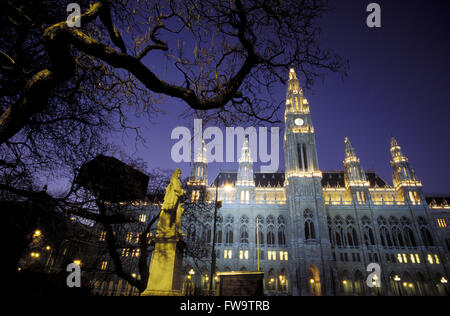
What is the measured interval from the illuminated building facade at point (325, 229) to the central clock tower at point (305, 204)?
0.17m

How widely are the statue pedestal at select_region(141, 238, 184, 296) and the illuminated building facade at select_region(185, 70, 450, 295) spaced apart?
3058cm

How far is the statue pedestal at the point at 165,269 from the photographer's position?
6.89 m

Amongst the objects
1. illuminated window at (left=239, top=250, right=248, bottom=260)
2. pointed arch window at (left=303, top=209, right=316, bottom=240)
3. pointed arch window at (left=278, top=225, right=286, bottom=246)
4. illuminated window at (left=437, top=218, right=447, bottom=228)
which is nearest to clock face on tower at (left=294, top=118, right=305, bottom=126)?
pointed arch window at (left=303, top=209, right=316, bottom=240)

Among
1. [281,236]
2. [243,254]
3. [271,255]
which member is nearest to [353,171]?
[281,236]

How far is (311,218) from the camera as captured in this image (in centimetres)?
4309

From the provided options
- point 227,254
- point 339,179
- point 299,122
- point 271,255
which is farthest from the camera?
point 339,179

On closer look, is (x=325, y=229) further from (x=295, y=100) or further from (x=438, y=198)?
(x=438, y=198)

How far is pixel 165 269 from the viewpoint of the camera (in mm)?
7074

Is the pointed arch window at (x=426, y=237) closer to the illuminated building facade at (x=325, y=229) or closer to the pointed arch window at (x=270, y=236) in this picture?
the illuminated building facade at (x=325, y=229)

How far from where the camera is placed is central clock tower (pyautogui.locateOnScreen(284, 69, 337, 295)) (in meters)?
38.4

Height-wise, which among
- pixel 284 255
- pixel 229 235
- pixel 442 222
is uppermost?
pixel 442 222

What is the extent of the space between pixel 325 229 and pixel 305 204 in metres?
5.82

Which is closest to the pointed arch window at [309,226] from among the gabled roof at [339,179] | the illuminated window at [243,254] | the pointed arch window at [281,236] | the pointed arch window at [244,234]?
the pointed arch window at [281,236]

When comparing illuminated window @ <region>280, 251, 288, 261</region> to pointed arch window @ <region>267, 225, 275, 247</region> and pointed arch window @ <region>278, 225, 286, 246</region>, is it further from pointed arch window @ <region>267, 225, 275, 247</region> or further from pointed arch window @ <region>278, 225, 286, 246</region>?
pointed arch window @ <region>267, 225, 275, 247</region>
